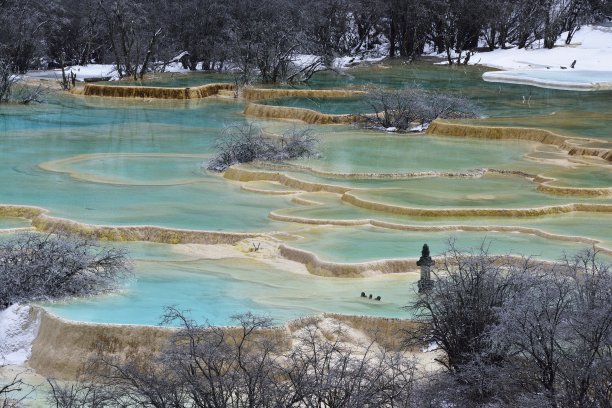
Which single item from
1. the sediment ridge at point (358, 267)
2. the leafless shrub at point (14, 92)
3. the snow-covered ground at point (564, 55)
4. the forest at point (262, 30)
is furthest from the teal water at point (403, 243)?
the snow-covered ground at point (564, 55)

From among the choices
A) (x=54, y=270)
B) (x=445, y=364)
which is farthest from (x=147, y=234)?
(x=445, y=364)

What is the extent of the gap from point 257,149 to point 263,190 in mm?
3590

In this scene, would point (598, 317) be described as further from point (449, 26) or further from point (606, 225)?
point (449, 26)

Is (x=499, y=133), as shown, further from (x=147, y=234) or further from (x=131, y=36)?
(x=131, y=36)

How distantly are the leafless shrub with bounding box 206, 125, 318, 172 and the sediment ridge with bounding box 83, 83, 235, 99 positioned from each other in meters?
12.1

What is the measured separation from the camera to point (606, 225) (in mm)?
16875

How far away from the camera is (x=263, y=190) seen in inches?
790

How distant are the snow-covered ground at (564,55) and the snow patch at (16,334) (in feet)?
110

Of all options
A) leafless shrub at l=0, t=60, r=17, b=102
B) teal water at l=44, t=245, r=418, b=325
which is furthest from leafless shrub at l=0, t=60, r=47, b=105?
teal water at l=44, t=245, r=418, b=325

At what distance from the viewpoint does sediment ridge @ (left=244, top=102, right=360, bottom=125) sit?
30.2 metres

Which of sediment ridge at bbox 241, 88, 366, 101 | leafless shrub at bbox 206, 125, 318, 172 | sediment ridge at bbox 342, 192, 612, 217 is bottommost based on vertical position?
sediment ridge at bbox 342, 192, 612, 217

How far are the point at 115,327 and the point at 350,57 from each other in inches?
1525

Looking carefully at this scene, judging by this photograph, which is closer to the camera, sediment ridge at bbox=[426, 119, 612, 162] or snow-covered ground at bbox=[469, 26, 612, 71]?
sediment ridge at bbox=[426, 119, 612, 162]

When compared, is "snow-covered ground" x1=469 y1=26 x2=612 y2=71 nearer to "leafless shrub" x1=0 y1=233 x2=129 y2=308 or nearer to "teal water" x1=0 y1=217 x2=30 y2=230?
"teal water" x1=0 y1=217 x2=30 y2=230
